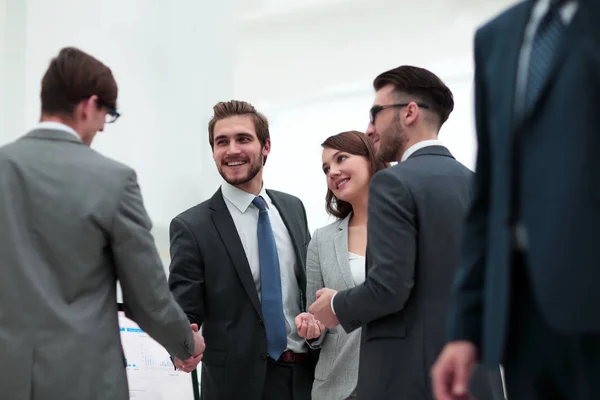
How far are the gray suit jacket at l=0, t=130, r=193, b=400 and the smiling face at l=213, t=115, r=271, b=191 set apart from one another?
3.34ft

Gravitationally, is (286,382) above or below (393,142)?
below

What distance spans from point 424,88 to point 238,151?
0.92 meters

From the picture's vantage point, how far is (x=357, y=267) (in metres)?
2.77

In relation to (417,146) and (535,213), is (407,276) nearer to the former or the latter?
(417,146)

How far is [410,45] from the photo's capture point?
13.7 ft

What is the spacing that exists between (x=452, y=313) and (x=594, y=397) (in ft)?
0.93

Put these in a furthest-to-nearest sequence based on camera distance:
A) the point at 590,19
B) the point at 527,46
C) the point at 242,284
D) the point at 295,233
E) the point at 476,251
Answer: the point at 295,233 → the point at 242,284 → the point at 476,251 → the point at 527,46 → the point at 590,19

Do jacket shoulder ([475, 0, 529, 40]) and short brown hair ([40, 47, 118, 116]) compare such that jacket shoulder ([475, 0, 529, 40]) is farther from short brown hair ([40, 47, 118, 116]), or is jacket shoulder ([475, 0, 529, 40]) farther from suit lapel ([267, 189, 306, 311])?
suit lapel ([267, 189, 306, 311])

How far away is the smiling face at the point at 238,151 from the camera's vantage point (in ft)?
9.61

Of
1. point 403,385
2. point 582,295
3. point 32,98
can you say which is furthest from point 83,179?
point 32,98

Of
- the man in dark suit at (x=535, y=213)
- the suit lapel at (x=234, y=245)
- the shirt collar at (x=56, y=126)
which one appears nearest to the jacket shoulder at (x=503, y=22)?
the man in dark suit at (x=535, y=213)

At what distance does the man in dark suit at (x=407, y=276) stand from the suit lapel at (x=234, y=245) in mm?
610

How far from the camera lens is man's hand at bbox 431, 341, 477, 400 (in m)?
1.12

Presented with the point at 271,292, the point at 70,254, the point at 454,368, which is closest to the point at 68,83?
the point at 70,254
